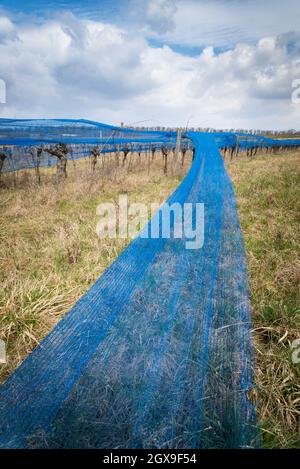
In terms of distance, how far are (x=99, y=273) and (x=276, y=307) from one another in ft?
6.02

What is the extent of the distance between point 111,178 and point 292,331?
786 centimetres

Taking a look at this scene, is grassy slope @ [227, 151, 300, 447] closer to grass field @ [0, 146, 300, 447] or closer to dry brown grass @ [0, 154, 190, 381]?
grass field @ [0, 146, 300, 447]

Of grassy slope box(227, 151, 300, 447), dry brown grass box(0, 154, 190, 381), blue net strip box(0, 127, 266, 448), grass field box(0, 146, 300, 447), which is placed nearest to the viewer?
blue net strip box(0, 127, 266, 448)

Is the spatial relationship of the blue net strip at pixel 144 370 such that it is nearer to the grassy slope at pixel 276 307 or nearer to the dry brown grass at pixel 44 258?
the grassy slope at pixel 276 307

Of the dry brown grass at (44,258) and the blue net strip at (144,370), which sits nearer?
the blue net strip at (144,370)

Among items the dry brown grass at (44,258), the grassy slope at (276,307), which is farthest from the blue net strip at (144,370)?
the dry brown grass at (44,258)

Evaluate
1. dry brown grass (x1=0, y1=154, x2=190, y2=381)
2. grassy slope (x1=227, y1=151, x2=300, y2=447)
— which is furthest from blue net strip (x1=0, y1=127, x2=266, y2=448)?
dry brown grass (x1=0, y1=154, x2=190, y2=381)

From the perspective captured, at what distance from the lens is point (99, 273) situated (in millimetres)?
2709

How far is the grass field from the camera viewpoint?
4.57 ft

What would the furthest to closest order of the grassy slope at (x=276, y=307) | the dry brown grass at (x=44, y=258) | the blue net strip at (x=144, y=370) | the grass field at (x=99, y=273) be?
the dry brown grass at (x=44, y=258)
the grass field at (x=99, y=273)
the grassy slope at (x=276, y=307)
the blue net strip at (x=144, y=370)

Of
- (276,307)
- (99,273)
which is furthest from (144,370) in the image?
(99,273)

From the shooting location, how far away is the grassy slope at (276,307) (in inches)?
49.7
